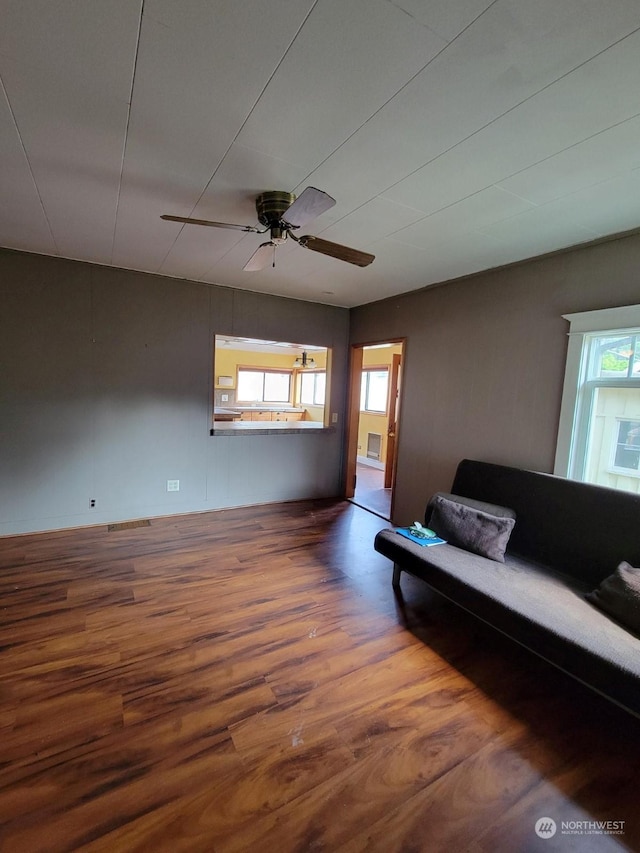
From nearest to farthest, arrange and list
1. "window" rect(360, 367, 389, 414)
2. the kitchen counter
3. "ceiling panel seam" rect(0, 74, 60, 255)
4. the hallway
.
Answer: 1. "ceiling panel seam" rect(0, 74, 60, 255)
2. the kitchen counter
3. the hallway
4. "window" rect(360, 367, 389, 414)

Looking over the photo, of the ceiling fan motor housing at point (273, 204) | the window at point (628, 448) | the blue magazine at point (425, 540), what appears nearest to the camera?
the ceiling fan motor housing at point (273, 204)

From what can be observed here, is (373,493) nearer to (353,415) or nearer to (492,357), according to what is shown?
(353,415)

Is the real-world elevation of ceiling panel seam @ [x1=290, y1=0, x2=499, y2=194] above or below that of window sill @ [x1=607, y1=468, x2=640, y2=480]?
above

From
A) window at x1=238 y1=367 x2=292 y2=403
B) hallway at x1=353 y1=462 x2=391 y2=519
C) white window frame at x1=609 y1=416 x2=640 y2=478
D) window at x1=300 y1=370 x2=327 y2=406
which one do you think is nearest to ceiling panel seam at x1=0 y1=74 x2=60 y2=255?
white window frame at x1=609 y1=416 x2=640 y2=478

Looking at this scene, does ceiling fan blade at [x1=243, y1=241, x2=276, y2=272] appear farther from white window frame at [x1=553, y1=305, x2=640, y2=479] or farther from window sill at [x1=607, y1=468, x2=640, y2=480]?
window sill at [x1=607, y1=468, x2=640, y2=480]

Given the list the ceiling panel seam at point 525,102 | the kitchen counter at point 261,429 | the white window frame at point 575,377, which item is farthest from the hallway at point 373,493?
the ceiling panel seam at point 525,102

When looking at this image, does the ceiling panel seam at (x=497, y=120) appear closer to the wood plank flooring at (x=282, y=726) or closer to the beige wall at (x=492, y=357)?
the beige wall at (x=492, y=357)

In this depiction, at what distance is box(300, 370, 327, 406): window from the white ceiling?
734 centimetres

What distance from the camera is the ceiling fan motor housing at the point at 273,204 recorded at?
2100 millimetres

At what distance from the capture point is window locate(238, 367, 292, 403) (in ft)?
32.6

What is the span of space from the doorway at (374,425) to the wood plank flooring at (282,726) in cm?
223

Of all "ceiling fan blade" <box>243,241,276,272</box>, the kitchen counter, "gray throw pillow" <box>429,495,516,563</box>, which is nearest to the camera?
"ceiling fan blade" <box>243,241,276,272</box>

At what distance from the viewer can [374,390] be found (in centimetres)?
775

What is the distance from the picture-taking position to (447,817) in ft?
4.39
